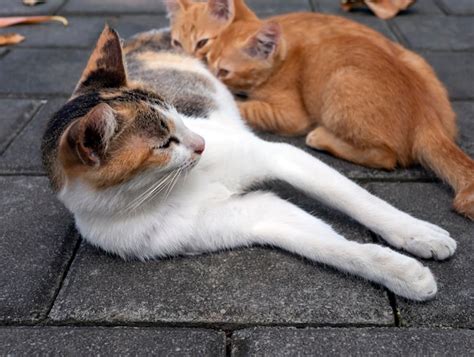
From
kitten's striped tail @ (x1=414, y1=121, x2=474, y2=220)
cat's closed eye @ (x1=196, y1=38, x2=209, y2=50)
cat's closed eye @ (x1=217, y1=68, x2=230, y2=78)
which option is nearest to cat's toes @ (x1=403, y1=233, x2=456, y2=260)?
kitten's striped tail @ (x1=414, y1=121, x2=474, y2=220)

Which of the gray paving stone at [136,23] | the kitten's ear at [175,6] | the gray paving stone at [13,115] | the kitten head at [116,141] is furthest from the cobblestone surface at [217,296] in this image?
the gray paving stone at [136,23]

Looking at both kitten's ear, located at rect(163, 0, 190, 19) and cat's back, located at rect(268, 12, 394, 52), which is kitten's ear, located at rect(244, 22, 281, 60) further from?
kitten's ear, located at rect(163, 0, 190, 19)

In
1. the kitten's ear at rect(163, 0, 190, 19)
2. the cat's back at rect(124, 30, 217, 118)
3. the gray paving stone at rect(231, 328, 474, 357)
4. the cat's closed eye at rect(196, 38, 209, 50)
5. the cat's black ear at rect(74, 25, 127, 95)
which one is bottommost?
the gray paving stone at rect(231, 328, 474, 357)

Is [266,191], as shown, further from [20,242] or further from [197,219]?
[20,242]

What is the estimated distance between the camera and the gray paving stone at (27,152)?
2.54 meters

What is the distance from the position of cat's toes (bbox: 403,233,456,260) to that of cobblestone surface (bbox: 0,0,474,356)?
0.04 meters

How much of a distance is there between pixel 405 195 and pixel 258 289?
0.88 meters

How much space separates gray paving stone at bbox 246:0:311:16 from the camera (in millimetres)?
4434

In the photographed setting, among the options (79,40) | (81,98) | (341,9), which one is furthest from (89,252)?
(341,9)

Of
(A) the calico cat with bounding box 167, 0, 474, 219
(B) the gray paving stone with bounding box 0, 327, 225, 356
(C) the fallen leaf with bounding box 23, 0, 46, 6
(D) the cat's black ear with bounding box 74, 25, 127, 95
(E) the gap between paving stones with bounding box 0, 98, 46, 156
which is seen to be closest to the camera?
(B) the gray paving stone with bounding box 0, 327, 225, 356

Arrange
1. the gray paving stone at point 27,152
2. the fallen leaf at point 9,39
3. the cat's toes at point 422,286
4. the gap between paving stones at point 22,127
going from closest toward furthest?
the cat's toes at point 422,286, the gray paving stone at point 27,152, the gap between paving stones at point 22,127, the fallen leaf at point 9,39

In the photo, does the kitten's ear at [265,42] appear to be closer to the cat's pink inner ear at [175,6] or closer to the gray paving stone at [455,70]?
the cat's pink inner ear at [175,6]

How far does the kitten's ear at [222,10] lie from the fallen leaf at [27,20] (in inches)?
67.3

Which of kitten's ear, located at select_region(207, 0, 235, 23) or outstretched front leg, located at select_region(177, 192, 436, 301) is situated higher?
kitten's ear, located at select_region(207, 0, 235, 23)
